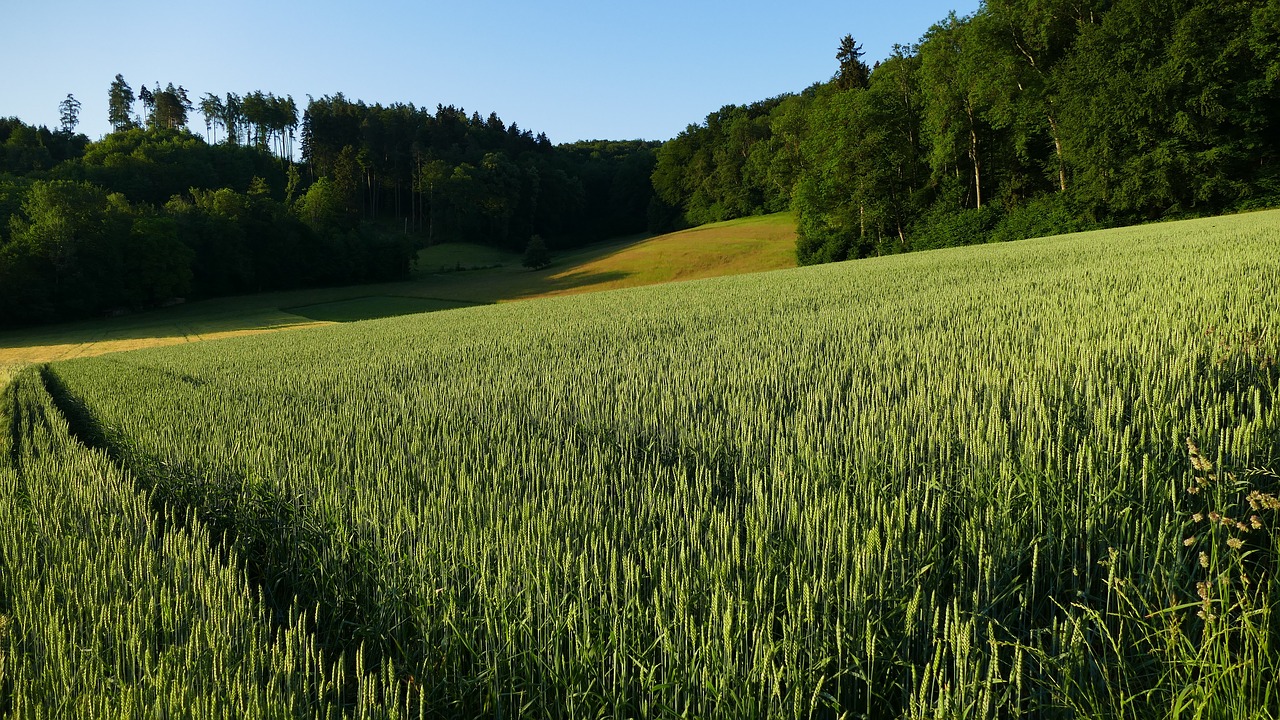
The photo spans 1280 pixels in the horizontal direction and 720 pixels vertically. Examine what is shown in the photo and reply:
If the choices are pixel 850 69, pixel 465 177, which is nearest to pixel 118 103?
pixel 465 177

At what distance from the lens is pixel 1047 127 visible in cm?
4466

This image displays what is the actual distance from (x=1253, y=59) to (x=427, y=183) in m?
85.6

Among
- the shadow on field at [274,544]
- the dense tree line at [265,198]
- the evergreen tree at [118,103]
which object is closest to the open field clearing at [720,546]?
the shadow on field at [274,544]

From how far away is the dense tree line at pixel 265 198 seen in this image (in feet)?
160

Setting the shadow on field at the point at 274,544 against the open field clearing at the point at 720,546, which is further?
the shadow on field at the point at 274,544

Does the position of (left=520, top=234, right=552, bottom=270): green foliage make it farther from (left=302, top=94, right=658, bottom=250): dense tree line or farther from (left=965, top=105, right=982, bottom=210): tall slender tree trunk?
(left=965, top=105, right=982, bottom=210): tall slender tree trunk

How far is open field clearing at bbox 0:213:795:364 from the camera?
3775 cm

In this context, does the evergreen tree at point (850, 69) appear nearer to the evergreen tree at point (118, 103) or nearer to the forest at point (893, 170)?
the forest at point (893, 170)

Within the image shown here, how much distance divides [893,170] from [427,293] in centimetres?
3555

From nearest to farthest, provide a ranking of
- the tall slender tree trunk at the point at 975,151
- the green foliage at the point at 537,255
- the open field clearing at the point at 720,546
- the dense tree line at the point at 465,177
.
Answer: the open field clearing at the point at 720,546 < the tall slender tree trunk at the point at 975,151 < the green foliage at the point at 537,255 < the dense tree line at the point at 465,177

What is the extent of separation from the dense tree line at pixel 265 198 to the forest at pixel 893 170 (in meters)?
0.23

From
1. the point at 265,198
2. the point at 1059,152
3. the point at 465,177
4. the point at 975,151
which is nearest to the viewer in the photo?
the point at 1059,152

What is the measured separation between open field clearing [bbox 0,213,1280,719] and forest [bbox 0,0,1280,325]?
37833 millimetres

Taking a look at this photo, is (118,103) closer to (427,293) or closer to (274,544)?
(427,293)
